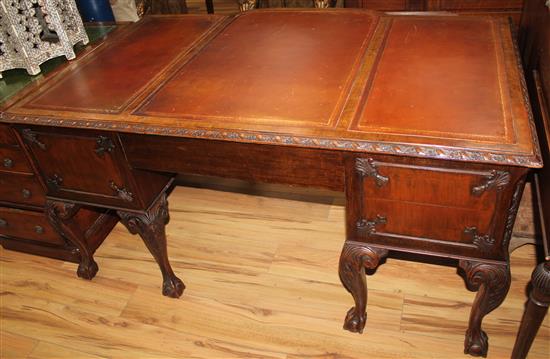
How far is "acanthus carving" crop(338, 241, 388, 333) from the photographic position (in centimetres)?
140

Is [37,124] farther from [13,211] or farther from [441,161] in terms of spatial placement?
[441,161]

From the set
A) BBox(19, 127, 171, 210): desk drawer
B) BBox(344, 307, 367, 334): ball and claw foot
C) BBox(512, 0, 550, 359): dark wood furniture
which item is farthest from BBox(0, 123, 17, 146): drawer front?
BBox(512, 0, 550, 359): dark wood furniture

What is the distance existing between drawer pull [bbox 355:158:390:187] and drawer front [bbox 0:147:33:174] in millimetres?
1226

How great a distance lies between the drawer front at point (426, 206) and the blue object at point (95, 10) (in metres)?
1.50

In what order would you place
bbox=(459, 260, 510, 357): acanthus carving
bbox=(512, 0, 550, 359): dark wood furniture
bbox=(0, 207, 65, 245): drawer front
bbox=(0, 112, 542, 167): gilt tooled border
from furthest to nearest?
bbox=(0, 207, 65, 245): drawer front, bbox=(459, 260, 510, 357): acanthus carving, bbox=(512, 0, 550, 359): dark wood furniture, bbox=(0, 112, 542, 167): gilt tooled border

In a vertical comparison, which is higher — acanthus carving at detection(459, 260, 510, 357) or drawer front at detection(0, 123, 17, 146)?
drawer front at detection(0, 123, 17, 146)

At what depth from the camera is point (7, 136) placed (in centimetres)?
168

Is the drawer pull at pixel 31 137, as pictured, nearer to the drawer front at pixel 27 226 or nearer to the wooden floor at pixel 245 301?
the drawer front at pixel 27 226

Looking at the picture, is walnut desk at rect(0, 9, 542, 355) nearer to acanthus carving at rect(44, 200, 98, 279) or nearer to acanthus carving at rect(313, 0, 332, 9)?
acanthus carving at rect(44, 200, 98, 279)

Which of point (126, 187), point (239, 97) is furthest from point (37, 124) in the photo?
point (239, 97)

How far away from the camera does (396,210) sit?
1271 mm

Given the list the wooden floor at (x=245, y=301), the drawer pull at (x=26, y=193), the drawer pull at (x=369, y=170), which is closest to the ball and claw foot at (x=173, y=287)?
the wooden floor at (x=245, y=301)

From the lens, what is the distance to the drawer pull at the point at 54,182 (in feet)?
5.33

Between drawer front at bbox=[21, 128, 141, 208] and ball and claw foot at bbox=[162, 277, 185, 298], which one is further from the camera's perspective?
ball and claw foot at bbox=[162, 277, 185, 298]
